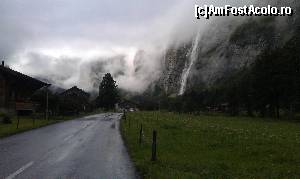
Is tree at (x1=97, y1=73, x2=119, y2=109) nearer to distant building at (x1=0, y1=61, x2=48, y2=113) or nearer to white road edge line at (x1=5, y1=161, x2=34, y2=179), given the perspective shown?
distant building at (x1=0, y1=61, x2=48, y2=113)

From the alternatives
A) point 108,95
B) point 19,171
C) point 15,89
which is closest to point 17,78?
point 15,89

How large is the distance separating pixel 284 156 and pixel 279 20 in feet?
623

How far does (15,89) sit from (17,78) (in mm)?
3163

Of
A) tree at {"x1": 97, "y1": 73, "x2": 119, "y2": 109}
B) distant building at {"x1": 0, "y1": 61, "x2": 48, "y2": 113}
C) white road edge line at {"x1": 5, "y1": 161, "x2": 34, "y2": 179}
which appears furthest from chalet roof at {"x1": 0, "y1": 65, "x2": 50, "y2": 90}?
tree at {"x1": 97, "y1": 73, "x2": 119, "y2": 109}

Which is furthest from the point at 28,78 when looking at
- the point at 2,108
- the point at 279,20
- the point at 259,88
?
the point at 279,20

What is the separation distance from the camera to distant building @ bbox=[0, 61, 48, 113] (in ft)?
193

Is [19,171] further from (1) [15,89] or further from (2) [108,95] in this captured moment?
(2) [108,95]

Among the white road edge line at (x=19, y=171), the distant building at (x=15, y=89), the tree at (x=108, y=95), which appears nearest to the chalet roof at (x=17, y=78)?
the distant building at (x=15, y=89)

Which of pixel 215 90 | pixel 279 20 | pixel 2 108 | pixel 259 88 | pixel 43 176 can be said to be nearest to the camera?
pixel 43 176

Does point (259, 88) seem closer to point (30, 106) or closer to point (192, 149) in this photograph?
point (30, 106)

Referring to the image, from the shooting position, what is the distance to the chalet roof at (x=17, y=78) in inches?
2278

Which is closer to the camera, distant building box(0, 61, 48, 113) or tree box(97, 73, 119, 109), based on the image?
distant building box(0, 61, 48, 113)

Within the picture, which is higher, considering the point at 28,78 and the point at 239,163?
the point at 28,78

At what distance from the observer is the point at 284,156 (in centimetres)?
1541
